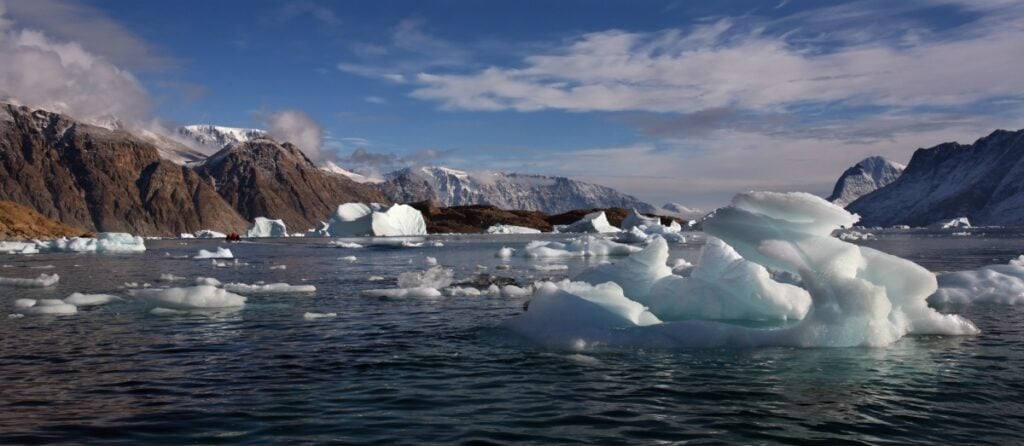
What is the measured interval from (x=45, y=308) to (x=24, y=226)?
103697mm

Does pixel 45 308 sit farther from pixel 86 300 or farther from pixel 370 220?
pixel 370 220

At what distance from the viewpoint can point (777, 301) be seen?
1827 cm

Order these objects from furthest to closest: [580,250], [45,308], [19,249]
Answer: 1. [19,249]
2. [580,250]
3. [45,308]

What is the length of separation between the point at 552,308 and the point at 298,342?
561cm

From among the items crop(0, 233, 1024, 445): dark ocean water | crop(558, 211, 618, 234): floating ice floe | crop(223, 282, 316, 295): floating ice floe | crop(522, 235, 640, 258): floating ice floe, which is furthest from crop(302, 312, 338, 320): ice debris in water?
crop(558, 211, 618, 234): floating ice floe

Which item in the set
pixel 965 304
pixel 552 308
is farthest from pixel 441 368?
pixel 965 304

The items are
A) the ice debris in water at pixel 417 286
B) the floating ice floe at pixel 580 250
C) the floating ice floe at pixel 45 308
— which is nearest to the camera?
the floating ice floe at pixel 45 308

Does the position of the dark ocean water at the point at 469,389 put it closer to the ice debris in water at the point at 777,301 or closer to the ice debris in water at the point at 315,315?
the ice debris in water at the point at 777,301

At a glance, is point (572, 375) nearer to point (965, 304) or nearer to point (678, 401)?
point (678, 401)

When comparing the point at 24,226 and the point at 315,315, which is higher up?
the point at 24,226

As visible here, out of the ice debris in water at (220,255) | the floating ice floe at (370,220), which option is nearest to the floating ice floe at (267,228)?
the floating ice floe at (370,220)

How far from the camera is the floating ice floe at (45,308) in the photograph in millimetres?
21422

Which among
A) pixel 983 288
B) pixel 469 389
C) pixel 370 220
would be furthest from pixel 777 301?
pixel 370 220

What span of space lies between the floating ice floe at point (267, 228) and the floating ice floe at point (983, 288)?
163797mm
